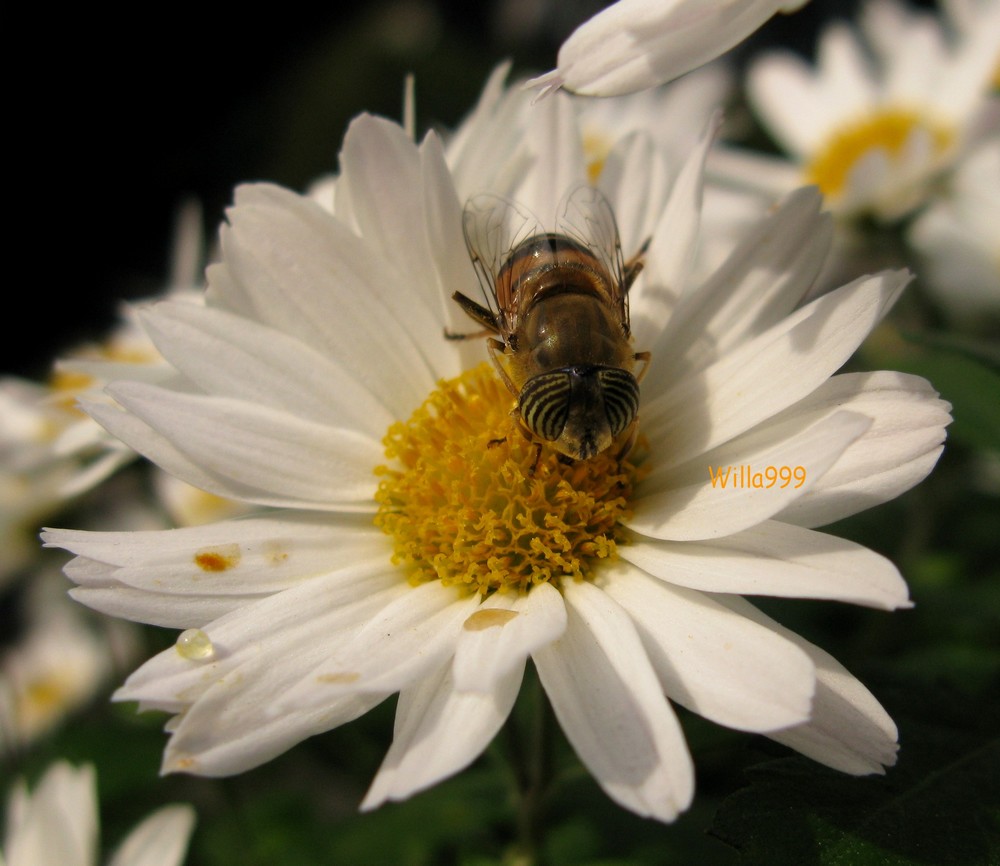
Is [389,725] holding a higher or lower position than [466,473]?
lower

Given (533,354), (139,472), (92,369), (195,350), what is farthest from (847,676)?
(139,472)

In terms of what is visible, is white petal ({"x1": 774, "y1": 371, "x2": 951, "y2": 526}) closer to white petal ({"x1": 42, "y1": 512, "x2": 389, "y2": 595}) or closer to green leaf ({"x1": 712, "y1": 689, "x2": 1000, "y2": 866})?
green leaf ({"x1": 712, "y1": 689, "x2": 1000, "y2": 866})

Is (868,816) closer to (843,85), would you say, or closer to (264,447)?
(264,447)

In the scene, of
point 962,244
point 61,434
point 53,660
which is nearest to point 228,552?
point 61,434

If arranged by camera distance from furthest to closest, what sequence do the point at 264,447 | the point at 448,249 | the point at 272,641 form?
1. the point at 448,249
2. the point at 264,447
3. the point at 272,641

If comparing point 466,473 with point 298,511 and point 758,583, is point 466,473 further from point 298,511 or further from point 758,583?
point 758,583

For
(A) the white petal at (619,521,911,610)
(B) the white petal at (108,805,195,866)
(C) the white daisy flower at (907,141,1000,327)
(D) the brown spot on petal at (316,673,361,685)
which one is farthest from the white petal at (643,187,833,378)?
(C) the white daisy flower at (907,141,1000,327)
